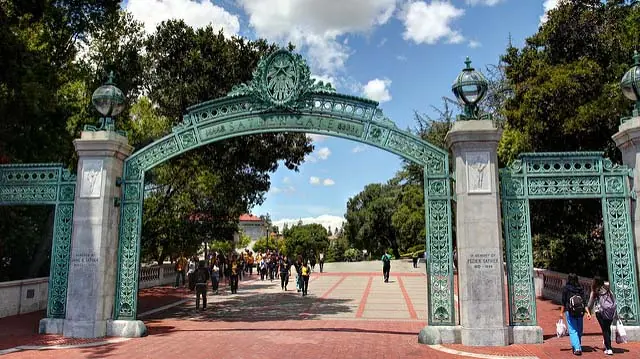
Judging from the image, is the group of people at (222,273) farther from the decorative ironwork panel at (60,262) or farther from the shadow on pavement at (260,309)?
the decorative ironwork panel at (60,262)

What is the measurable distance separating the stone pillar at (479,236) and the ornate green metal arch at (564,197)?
0.32m

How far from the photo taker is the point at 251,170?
18.1 m

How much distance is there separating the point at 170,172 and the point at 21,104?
9.17 m

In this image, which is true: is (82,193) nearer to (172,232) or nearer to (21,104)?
(21,104)

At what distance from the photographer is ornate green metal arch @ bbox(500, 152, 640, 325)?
8.92 m

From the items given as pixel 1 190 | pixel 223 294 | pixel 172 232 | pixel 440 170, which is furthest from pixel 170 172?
pixel 440 170

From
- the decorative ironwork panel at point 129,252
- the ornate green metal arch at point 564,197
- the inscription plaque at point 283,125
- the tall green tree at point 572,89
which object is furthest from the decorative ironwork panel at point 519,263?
the decorative ironwork panel at point 129,252

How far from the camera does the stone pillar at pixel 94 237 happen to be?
9609 mm

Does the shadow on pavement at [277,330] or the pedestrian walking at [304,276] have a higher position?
the pedestrian walking at [304,276]

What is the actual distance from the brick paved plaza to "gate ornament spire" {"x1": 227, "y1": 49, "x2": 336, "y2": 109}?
4.90 meters

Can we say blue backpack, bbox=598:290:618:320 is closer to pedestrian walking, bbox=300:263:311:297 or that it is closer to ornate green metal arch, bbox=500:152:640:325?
ornate green metal arch, bbox=500:152:640:325

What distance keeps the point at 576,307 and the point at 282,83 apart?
7027 millimetres

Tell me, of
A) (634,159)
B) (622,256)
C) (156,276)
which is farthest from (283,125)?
(156,276)

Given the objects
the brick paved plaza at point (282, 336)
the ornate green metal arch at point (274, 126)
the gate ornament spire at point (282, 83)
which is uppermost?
the gate ornament spire at point (282, 83)
